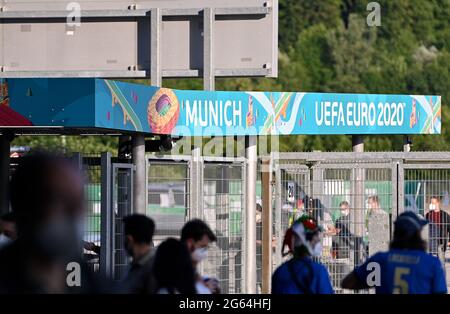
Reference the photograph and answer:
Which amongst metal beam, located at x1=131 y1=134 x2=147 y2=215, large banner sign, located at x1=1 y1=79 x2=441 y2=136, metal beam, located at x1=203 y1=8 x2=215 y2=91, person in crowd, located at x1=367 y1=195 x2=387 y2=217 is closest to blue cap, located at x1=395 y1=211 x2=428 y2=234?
large banner sign, located at x1=1 y1=79 x2=441 y2=136

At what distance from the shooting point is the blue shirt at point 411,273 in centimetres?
902

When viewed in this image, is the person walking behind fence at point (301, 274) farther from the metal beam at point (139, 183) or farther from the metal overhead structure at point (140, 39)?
the metal overhead structure at point (140, 39)

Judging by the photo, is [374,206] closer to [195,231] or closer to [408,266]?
[195,231]

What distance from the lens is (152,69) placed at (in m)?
18.7

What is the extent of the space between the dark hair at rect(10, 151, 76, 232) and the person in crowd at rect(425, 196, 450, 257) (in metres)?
10.5

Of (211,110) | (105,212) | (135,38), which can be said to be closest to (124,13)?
(135,38)

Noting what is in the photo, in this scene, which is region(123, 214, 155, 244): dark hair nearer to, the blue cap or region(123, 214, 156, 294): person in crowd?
region(123, 214, 156, 294): person in crowd

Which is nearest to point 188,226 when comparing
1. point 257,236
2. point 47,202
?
point 47,202

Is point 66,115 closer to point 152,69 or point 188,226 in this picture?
point 188,226

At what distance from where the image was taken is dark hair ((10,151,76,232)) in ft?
16.2

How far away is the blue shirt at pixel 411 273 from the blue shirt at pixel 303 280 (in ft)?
1.73

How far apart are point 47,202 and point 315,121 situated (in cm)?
1431

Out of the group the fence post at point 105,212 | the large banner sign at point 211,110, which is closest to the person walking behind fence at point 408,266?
the large banner sign at point 211,110
